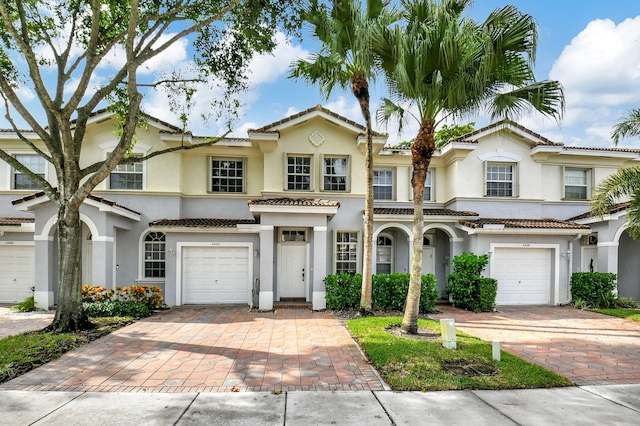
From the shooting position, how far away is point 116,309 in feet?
37.1

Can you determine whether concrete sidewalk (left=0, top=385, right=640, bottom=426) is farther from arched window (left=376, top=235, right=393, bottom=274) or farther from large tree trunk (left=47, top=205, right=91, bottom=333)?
arched window (left=376, top=235, right=393, bottom=274)

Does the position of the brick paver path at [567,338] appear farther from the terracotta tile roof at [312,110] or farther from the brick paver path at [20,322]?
the brick paver path at [20,322]

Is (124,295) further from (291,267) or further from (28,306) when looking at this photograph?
(291,267)

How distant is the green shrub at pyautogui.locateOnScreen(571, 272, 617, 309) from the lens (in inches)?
539

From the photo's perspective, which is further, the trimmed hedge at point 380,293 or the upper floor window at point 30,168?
the upper floor window at point 30,168

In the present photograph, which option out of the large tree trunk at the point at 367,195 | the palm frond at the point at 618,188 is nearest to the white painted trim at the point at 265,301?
the large tree trunk at the point at 367,195

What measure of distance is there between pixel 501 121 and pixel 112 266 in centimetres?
1357

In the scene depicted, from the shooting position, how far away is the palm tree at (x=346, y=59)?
31.4 feet

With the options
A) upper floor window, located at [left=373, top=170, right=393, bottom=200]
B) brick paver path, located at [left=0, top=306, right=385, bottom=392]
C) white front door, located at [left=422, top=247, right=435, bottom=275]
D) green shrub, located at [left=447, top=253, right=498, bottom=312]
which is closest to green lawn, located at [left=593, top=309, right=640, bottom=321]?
green shrub, located at [left=447, top=253, right=498, bottom=312]

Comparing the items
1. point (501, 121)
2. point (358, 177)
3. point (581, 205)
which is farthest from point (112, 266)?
point (581, 205)

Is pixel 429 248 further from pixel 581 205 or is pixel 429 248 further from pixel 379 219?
pixel 581 205

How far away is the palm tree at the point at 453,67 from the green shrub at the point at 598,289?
8941mm

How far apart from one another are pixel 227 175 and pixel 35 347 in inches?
365

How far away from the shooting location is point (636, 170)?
1205 cm
